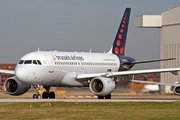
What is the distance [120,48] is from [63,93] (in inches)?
366

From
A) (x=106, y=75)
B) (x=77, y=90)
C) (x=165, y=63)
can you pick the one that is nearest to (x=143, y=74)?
(x=106, y=75)

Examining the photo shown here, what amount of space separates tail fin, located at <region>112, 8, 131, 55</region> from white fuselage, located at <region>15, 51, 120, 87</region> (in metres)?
2.92

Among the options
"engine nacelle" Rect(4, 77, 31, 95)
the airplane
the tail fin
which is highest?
the tail fin

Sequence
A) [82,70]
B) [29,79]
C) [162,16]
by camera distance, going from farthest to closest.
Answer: [162,16], [82,70], [29,79]

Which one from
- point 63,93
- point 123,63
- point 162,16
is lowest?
point 63,93

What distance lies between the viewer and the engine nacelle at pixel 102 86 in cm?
3700

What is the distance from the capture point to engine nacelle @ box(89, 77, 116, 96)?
37000mm

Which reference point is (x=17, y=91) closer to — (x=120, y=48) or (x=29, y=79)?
(x=29, y=79)

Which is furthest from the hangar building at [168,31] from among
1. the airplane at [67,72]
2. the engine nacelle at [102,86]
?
the engine nacelle at [102,86]

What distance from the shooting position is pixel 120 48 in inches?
1898

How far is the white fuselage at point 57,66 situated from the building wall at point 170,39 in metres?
32.0

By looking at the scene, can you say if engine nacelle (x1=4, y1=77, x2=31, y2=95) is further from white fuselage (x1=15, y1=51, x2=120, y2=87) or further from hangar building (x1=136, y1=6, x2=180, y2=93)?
hangar building (x1=136, y1=6, x2=180, y2=93)

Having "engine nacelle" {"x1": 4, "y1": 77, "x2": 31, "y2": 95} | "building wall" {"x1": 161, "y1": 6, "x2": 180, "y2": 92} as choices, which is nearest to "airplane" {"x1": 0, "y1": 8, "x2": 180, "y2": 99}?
"engine nacelle" {"x1": 4, "y1": 77, "x2": 31, "y2": 95}

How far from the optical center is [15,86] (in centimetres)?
4003
